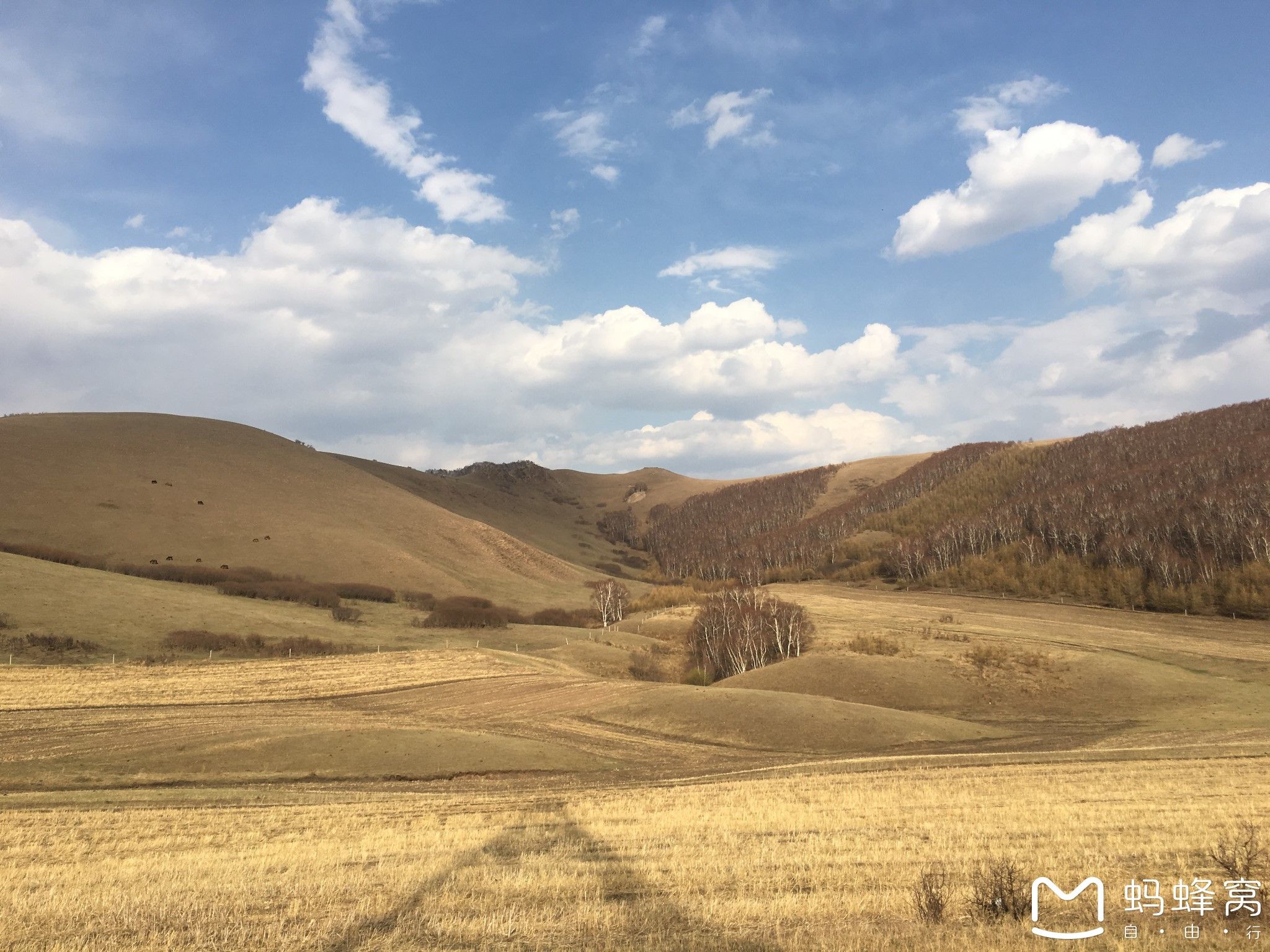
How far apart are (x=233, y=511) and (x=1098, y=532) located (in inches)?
5678

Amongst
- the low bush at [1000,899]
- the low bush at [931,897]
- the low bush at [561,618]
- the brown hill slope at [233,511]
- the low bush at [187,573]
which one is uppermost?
the brown hill slope at [233,511]

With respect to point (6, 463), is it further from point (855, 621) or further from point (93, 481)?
point (855, 621)

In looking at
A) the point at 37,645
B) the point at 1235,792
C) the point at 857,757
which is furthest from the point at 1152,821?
the point at 37,645

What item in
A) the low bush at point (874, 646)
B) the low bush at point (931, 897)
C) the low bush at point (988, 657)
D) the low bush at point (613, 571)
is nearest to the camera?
the low bush at point (931, 897)

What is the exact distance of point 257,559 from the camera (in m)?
101

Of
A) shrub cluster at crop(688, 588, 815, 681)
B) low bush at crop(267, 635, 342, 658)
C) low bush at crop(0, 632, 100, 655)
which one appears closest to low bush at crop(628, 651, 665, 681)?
shrub cluster at crop(688, 588, 815, 681)

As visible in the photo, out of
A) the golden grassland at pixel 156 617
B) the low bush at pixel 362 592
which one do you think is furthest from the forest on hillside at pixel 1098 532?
the low bush at pixel 362 592

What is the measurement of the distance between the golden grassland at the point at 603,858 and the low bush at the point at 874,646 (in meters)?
39.5

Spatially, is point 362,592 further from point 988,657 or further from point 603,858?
point 603,858

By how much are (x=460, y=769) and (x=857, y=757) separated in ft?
65.1

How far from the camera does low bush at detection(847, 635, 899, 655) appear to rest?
2694 inches

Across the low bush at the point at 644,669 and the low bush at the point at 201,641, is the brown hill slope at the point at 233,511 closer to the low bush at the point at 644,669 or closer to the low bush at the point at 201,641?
the low bush at the point at 201,641

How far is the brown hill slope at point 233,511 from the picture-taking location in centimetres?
9925

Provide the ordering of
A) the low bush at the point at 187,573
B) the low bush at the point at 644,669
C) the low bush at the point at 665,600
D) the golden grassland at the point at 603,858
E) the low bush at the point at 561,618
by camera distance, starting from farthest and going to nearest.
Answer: the low bush at the point at 665,600 → the low bush at the point at 561,618 → the low bush at the point at 187,573 → the low bush at the point at 644,669 → the golden grassland at the point at 603,858
